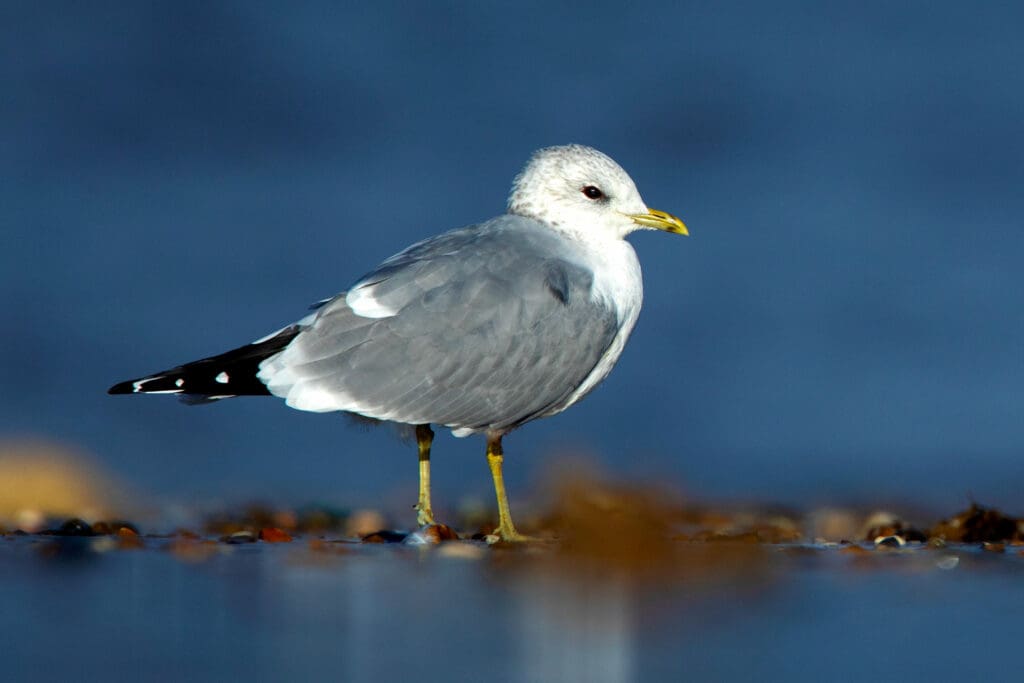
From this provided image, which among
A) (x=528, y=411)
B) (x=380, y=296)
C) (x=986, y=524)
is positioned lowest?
(x=986, y=524)

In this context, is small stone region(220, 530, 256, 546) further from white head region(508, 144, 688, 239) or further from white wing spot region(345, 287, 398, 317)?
white head region(508, 144, 688, 239)

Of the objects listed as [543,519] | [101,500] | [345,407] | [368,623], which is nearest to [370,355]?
[345,407]

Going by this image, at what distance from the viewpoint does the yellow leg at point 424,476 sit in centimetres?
536

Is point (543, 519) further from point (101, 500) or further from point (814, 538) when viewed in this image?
point (101, 500)

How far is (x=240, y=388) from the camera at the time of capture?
507 cm

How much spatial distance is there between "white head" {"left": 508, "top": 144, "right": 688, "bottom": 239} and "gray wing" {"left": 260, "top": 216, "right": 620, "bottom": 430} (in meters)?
0.56

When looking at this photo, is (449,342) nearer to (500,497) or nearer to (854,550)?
(500,497)

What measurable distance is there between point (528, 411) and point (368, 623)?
2.07 metres

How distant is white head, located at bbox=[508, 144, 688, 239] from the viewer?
18.9 ft

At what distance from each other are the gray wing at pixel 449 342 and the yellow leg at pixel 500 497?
178mm

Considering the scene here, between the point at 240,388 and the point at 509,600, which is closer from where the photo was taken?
the point at 509,600

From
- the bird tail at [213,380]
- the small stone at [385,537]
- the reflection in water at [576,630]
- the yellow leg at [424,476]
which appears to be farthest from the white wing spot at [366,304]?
the reflection in water at [576,630]

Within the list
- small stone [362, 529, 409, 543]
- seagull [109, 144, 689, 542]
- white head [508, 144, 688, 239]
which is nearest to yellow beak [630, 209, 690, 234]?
white head [508, 144, 688, 239]

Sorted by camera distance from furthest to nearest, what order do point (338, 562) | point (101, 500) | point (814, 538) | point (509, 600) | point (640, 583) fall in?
1. point (101, 500)
2. point (814, 538)
3. point (338, 562)
4. point (640, 583)
5. point (509, 600)
